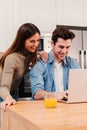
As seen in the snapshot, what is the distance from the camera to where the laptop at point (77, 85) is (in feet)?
5.42

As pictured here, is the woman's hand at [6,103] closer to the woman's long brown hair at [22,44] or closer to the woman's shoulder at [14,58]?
the woman's shoulder at [14,58]

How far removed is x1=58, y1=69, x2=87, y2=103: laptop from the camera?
65.0 inches

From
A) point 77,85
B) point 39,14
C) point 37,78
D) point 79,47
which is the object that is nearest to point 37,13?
point 39,14

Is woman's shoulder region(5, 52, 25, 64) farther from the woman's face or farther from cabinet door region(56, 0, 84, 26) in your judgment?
cabinet door region(56, 0, 84, 26)

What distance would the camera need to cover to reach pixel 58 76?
229 cm

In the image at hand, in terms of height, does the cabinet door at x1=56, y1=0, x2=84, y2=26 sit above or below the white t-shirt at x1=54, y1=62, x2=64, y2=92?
above

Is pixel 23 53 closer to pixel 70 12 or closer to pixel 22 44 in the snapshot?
pixel 22 44

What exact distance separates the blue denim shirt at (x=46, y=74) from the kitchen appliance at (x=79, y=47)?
5.85ft

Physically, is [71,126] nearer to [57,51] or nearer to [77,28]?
[57,51]

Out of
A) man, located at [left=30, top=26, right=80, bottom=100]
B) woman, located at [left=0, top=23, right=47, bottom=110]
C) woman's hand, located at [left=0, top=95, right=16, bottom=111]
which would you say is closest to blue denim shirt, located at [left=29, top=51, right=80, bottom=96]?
man, located at [left=30, top=26, right=80, bottom=100]

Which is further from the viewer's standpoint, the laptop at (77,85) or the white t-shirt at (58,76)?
the white t-shirt at (58,76)

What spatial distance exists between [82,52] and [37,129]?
3.26 metres

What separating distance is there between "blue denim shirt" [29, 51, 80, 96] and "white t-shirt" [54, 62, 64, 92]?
0.09ft

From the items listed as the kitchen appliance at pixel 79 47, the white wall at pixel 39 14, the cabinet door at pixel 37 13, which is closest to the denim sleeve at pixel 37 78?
the white wall at pixel 39 14
